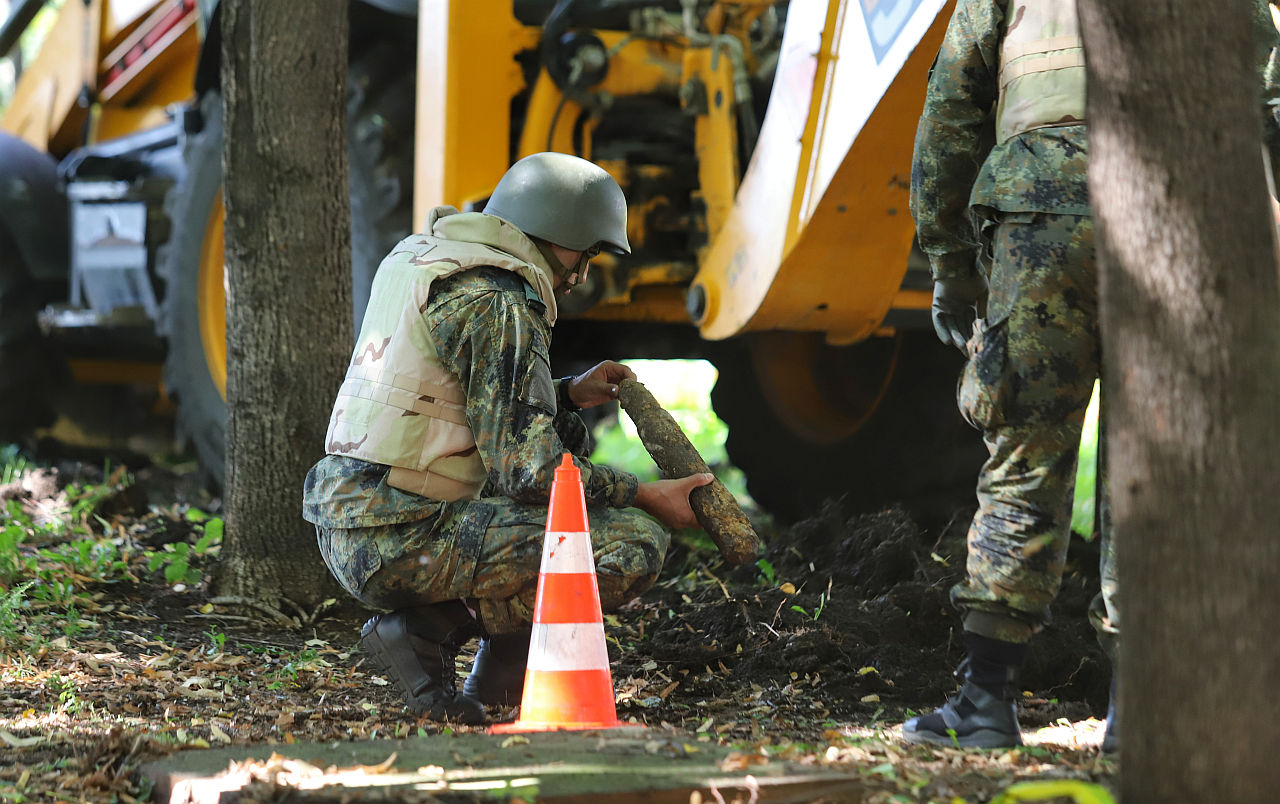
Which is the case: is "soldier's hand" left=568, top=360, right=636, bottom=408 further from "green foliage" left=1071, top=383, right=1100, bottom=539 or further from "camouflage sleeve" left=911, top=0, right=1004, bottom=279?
"green foliage" left=1071, top=383, right=1100, bottom=539

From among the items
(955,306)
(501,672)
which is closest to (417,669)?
(501,672)

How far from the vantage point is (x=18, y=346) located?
740 centimetres

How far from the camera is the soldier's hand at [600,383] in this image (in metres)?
3.51

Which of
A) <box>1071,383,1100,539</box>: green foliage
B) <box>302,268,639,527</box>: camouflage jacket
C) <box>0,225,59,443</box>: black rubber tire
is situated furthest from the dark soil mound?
<box>0,225,59,443</box>: black rubber tire

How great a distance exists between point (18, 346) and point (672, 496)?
550cm

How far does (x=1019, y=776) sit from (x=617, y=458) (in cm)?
758

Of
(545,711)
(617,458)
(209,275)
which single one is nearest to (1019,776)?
(545,711)

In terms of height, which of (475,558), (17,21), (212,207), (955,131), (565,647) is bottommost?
(565,647)

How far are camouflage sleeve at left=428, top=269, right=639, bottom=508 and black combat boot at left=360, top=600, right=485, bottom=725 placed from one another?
392 millimetres

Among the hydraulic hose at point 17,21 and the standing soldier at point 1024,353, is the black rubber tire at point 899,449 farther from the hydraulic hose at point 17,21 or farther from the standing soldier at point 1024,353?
the hydraulic hose at point 17,21

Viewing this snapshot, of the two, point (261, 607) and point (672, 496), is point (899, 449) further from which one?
point (261, 607)

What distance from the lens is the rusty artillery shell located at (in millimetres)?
3148

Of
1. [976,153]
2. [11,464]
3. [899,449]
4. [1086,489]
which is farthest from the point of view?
[1086,489]

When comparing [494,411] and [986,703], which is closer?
[986,703]
